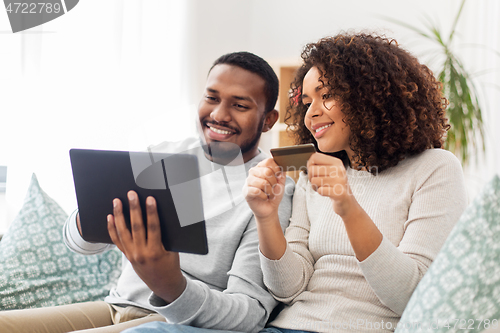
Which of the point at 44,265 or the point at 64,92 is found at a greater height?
the point at 64,92

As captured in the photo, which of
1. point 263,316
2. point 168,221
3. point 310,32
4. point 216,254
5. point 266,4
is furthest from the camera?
point 266,4

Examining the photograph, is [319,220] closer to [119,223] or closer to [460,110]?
[119,223]

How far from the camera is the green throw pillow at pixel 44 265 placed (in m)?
1.25

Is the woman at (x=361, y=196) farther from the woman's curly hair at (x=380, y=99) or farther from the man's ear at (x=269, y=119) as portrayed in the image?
the man's ear at (x=269, y=119)

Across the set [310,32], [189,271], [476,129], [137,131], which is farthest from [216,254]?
[310,32]

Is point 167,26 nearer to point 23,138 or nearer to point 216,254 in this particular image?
point 23,138

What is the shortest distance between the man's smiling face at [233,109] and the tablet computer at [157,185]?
430 mm

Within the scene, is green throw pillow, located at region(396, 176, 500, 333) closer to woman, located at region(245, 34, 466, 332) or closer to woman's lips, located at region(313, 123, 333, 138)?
woman, located at region(245, 34, 466, 332)

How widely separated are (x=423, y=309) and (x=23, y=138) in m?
1.63

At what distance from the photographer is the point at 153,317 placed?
1.08m

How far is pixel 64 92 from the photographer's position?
1.78 m

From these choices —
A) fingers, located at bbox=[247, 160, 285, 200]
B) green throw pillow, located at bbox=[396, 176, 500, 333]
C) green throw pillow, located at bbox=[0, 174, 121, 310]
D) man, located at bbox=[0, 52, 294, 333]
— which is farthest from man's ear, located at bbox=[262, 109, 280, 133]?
green throw pillow, located at bbox=[396, 176, 500, 333]
